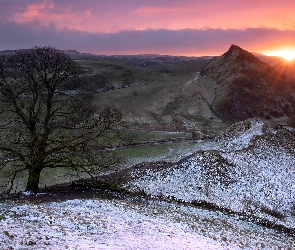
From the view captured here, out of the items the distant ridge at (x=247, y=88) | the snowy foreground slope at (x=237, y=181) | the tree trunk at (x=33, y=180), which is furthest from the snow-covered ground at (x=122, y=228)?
the distant ridge at (x=247, y=88)

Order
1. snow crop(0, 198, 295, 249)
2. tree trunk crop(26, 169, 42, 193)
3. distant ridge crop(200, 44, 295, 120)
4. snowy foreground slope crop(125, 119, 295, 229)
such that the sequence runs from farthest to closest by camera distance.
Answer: distant ridge crop(200, 44, 295, 120) < snowy foreground slope crop(125, 119, 295, 229) < tree trunk crop(26, 169, 42, 193) < snow crop(0, 198, 295, 249)

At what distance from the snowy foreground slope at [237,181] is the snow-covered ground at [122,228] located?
10.8ft

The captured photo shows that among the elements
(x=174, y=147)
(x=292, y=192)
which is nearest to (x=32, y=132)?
(x=292, y=192)

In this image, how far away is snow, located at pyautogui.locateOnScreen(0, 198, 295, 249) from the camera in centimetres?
1533

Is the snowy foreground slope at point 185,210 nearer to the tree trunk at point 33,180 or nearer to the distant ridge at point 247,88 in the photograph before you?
the tree trunk at point 33,180

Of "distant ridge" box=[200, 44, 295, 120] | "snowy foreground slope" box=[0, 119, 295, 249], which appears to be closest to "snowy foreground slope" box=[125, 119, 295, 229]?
"snowy foreground slope" box=[0, 119, 295, 249]

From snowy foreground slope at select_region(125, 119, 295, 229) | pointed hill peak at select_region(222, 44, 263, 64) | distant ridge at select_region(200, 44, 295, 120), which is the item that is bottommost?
snowy foreground slope at select_region(125, 119, 295, 229)

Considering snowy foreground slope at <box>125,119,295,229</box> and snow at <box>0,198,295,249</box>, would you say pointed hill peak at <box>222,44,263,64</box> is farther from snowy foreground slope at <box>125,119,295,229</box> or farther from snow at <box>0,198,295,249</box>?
snow at <box>0,198,295,249</box>

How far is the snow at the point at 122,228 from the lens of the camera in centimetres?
1533

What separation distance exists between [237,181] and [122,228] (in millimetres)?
18617

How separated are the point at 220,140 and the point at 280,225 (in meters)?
30.6

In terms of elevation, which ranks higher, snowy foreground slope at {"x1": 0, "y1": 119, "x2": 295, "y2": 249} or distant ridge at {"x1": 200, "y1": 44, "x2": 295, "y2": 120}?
distant ridge at {"x1": 200, "y1": 44, "x2": 295, "y2": 120}

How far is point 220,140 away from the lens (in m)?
56.8

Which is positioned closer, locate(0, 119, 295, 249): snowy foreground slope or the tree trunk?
locate(0, 119, 295, 249): snowy foreground slope
